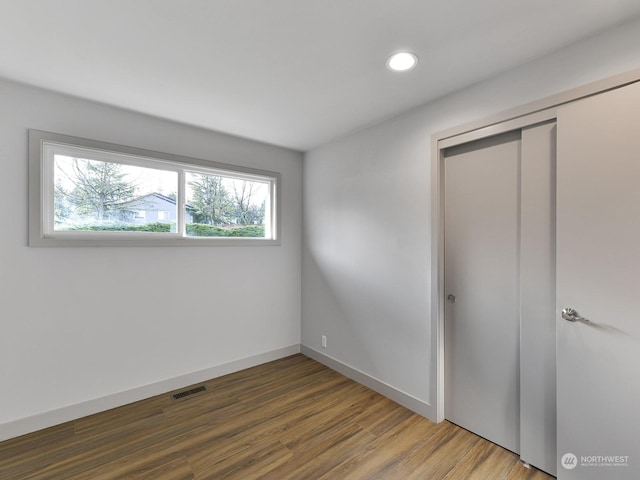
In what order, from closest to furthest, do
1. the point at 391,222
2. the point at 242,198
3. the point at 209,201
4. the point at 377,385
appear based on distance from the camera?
the point at 391,222 < the point at 377,385 < the point at 209,201 < the point at 242,198

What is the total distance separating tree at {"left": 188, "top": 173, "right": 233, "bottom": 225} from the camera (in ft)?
9.83

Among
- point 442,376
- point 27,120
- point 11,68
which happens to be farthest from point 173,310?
point 442,376

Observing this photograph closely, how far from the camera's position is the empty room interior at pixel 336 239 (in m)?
1.52

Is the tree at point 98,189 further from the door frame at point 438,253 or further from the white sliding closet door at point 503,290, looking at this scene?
the white sliding closet door at point 503,290

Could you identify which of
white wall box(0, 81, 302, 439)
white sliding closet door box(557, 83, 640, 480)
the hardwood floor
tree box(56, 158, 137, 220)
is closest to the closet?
white sliding closet door box(557, 83, 640, 480)

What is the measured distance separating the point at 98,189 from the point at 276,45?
1929 mm

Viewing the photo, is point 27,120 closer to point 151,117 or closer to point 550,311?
point 151,117

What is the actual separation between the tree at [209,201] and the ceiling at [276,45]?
798 millimetres

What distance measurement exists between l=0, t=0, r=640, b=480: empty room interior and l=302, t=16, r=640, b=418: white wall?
0.02 metres

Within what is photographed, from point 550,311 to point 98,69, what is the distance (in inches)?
125

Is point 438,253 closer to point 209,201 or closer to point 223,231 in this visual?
point 223,231

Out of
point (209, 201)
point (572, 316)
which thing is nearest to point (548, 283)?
point (572, 316)

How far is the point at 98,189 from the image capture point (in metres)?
2.50

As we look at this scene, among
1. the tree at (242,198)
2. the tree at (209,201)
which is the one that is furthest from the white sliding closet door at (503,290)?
the tree at (209,201)
